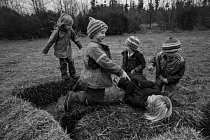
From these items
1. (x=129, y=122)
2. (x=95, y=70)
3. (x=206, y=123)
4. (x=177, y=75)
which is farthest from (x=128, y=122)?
(x=177, y=75)

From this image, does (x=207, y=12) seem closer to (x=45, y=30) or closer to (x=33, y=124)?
(x=45, y=30)

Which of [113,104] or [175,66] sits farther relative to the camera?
[175,66]

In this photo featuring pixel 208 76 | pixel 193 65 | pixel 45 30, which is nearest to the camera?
pixel 208 76

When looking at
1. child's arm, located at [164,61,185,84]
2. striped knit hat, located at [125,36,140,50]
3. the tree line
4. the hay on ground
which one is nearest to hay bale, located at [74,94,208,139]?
the hay on ground

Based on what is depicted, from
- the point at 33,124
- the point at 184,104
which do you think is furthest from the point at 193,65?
the point at 33,124

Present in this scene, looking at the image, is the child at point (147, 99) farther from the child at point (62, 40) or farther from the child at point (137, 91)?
the child at point (62, 40)

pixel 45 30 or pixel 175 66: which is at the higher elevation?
pixel 45 30

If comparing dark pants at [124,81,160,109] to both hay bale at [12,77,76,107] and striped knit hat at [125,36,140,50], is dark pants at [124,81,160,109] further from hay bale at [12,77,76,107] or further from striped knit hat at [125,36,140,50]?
hay bale at [12,77,76,107]

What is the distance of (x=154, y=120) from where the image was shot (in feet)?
7.11

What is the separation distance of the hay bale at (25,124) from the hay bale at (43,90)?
533 millimetres

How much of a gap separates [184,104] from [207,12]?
24.3 meters

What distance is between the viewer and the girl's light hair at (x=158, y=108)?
2.18 metres

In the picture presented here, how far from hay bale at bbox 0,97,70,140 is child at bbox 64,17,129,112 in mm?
563

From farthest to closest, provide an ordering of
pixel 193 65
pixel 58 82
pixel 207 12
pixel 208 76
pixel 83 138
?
pixel 207 12 → pixel 193 65 → pixel 208 76 → pixel 58 82 → pixel 83 138
